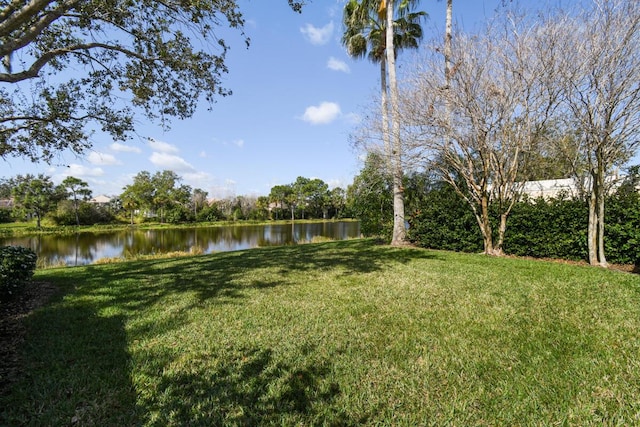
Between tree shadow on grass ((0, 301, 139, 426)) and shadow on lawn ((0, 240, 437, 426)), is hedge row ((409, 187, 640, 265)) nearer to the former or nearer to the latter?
shadow on lawn ((0, 240, 437, 426))

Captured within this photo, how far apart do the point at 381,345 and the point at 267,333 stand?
1.27 meters

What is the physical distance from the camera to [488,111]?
781cm

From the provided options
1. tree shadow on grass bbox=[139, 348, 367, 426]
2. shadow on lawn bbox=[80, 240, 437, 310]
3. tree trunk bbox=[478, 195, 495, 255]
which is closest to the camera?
tree shadow on grass bbox=[139, 348, 367, 426]

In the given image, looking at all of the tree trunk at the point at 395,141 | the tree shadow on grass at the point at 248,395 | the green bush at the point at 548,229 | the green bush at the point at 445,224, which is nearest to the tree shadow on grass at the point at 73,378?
the tree shadow on grass at the point at 248,395

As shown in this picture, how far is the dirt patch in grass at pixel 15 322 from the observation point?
262 cm

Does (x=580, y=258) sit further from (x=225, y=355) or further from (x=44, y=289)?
(x=44, y=289)

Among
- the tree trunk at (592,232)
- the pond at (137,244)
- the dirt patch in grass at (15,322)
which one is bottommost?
the pond at (137,244)

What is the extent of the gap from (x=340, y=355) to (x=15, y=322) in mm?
4391

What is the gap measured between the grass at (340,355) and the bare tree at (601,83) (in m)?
2.31

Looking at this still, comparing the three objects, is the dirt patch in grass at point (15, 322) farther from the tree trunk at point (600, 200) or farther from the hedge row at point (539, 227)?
the tree trunk at point (600, 200)

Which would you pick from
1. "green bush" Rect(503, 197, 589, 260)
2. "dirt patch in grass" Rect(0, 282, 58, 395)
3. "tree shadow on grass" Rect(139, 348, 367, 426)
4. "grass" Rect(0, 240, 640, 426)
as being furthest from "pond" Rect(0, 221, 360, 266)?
"tree shadow on grass" Rect(139, 348, 367, 426)

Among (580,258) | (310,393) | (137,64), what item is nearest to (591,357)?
(310,393)

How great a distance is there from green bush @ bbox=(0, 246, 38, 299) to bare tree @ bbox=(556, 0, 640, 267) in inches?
444

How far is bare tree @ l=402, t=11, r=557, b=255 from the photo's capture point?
7.12 meters
